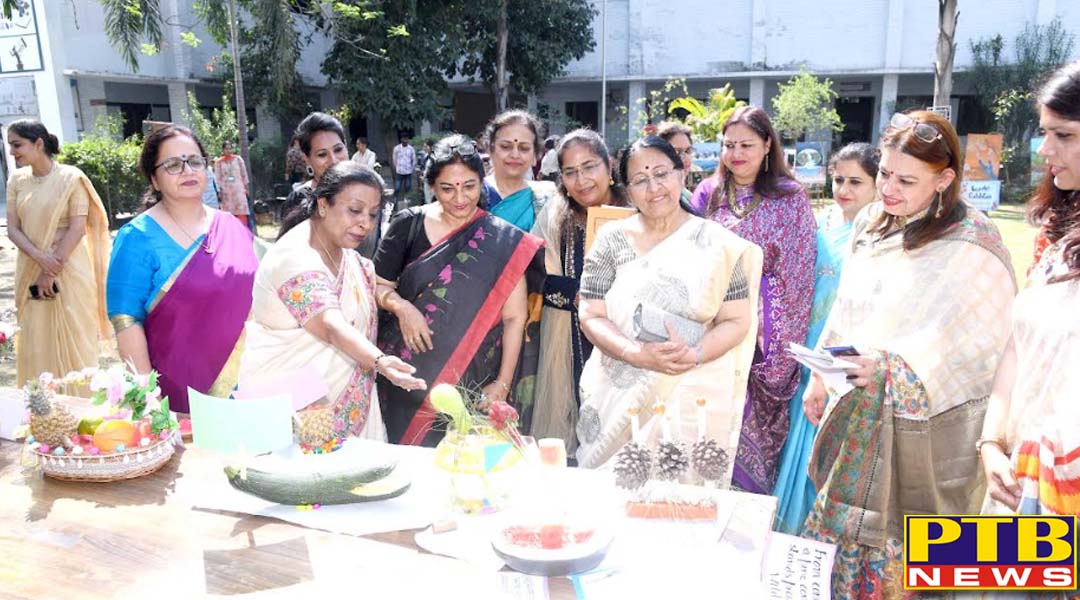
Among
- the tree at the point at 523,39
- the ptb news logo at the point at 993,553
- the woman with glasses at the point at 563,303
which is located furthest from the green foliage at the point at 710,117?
the ptb news logo at the point at 993,553

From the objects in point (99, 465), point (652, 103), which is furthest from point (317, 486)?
point (652, 103)

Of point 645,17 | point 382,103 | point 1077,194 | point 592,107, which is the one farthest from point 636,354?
point 592,107

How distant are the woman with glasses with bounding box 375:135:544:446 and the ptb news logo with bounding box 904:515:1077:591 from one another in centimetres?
141

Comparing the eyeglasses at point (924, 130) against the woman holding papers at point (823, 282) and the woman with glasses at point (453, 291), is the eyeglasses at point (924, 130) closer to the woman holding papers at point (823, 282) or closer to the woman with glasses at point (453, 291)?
the woman holding papers at point (823, 282)

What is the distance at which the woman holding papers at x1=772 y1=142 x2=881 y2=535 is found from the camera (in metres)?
2.83

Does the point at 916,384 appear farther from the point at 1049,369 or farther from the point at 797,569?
the point at 797,569

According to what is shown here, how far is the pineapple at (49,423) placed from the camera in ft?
6.20

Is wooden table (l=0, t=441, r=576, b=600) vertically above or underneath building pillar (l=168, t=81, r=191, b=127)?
underneath

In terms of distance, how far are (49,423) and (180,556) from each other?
1.99 feet

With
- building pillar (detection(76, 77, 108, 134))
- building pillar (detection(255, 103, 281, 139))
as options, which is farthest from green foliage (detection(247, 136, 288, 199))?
building pillar (detection(76, 77, 108, 134))

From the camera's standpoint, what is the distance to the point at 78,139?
1509cm

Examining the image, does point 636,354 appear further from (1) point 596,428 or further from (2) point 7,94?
(2) point 7,94

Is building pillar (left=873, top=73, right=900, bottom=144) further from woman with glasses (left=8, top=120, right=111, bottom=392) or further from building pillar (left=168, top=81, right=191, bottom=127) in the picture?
woman with glasses (left=8, top=120, right=111, bottom=392)

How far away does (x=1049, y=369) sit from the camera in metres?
1.71
